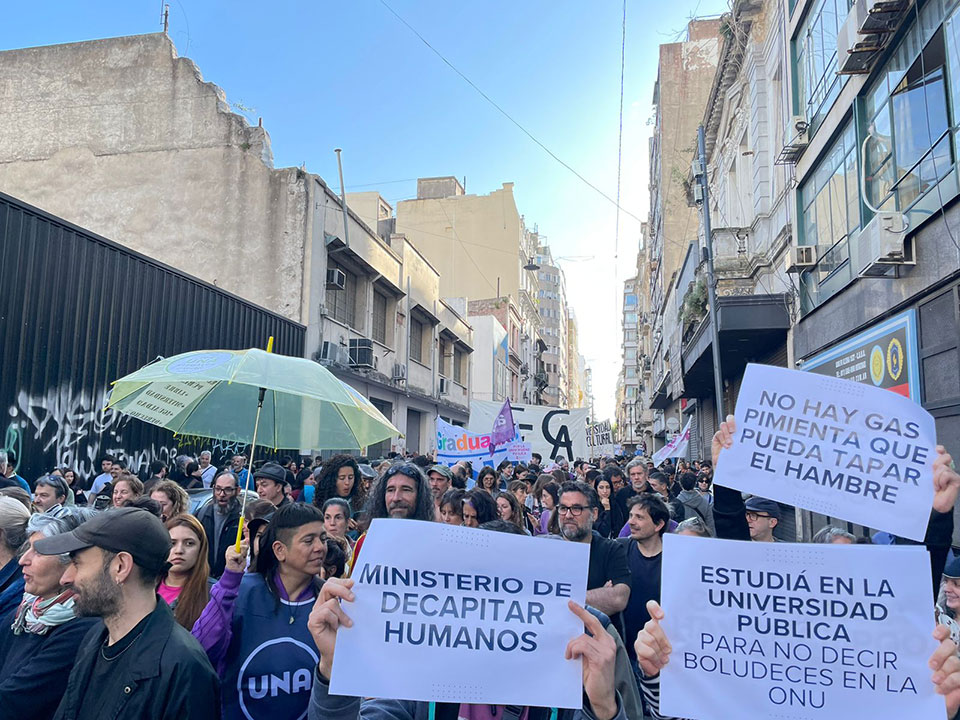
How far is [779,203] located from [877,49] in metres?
5.67

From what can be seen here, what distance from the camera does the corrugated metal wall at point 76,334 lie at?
1028 centimetres

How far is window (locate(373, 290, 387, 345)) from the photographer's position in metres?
23.9

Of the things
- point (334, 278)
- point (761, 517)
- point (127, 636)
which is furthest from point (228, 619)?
point (334, 278)

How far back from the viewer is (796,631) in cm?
244

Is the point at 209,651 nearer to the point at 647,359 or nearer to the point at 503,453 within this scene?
the point at 503,453

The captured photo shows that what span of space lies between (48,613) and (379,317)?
21.9 m

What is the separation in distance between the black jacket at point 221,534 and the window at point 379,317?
17.8 meters

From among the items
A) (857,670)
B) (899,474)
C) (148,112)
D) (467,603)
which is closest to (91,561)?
(467,603)

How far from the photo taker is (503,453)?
44.0 feet

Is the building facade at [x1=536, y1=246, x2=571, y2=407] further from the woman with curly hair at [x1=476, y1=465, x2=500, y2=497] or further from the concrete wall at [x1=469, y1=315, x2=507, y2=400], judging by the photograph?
the woman with curly hair at [x1=476, y1=465, x2=500, y2=497]

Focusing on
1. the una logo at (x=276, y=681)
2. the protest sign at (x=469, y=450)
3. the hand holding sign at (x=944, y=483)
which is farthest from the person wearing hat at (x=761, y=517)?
the protest sign at (x=469, y=450)

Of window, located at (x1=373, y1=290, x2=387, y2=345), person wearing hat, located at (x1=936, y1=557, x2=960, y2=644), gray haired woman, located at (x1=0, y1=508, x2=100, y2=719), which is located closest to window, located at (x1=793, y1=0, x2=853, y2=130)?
person wearing hat, located at (x1=936, y1=557, x2=960, y2=644)

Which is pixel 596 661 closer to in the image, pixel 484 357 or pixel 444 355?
pixel 444 355

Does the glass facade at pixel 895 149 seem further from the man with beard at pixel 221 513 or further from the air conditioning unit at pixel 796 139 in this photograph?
the man with beard at pixel 221 513
